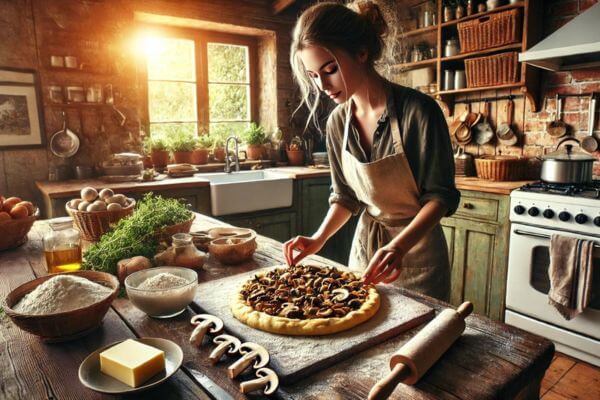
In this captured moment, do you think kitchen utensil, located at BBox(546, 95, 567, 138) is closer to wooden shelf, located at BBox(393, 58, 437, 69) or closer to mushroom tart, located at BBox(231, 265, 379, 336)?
wooden shelf, located at BBox(393, 58, 437, 69)

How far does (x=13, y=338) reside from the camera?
3.09 ft

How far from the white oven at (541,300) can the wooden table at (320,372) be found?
74.6 inches

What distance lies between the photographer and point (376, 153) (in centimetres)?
159

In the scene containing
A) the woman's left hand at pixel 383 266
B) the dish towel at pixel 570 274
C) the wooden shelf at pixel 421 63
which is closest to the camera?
the woman's left hand at pixel 383 266

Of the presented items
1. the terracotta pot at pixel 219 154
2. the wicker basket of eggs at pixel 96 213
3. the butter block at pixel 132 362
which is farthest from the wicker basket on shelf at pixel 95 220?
the terracotta pot at pixel 219 154

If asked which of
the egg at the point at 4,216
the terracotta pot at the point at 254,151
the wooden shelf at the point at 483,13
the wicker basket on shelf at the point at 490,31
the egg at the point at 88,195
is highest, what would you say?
the wooden shelf at the point at 483,13

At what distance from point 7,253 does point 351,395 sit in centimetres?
150

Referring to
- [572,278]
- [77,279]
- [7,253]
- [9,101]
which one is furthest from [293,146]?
[77,279]

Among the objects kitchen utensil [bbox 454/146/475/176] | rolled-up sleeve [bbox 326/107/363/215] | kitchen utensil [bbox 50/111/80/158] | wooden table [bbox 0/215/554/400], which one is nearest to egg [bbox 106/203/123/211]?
wooden table [bbox 0/215/554/400]

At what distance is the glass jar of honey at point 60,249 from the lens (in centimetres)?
132

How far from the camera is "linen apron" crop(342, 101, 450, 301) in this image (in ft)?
4.93

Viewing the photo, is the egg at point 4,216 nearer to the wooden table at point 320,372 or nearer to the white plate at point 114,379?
the wooden table at point 320,372

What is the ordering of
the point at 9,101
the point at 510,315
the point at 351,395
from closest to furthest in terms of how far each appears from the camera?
the point at 351,395 < the point at 510,315 < the point at 9,101

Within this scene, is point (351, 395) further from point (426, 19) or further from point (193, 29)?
point (193, 29)
